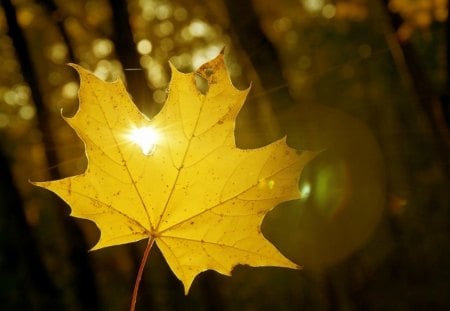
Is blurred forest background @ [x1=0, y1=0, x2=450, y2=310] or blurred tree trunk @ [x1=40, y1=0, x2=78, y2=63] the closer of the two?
blurred forest background @ [x1=0, y1=0, x2=450, y2=310]

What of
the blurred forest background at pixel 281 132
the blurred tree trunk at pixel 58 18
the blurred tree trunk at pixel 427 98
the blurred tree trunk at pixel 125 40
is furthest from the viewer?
the blurred tree trunk at pixel 58 18

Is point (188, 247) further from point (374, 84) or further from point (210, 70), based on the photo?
point (374, 84)

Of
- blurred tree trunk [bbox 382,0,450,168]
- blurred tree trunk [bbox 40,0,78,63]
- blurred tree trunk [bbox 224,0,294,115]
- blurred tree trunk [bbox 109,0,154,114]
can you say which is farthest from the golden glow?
blurred tree trunk [bbox 40,0,78,63]

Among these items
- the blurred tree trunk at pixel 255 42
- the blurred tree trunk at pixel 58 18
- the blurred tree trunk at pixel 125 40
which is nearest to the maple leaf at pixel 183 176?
the blurred tree trunk at pixel 255 42

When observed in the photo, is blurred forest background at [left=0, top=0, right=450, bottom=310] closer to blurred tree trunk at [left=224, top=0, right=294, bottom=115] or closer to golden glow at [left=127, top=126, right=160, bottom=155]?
blurred tree trunk at [left=224, top=0, right=294, bottom=115]

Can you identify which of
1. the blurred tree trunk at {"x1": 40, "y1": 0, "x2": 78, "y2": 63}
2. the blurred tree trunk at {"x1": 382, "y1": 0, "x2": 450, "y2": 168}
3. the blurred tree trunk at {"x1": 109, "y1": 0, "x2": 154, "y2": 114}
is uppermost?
the blurred tree trunk at {"x1": 40, "y1": 0, "x2": 78, "y2": 63}

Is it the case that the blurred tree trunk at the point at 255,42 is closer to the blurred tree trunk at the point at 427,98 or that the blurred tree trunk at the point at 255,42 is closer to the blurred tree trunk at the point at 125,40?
the blurred tree trunk at the point at 427,98
